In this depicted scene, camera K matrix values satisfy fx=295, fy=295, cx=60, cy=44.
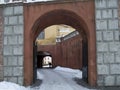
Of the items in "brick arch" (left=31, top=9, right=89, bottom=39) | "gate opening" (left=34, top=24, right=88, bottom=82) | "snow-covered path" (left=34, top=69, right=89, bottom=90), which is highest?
"brick arch" (left=31, top=9, right=89, bottom=39)

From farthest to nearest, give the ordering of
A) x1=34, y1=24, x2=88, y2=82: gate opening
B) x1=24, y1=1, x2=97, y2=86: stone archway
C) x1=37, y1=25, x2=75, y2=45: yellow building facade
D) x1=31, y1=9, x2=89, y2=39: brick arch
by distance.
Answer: x1=37, y1=25, x2=75, y2=45: yellow building facade < x1=34, y1=24, x2=88, y2=82: gate opening < x1=31, y1=9, x2=89, y2=39: brick arch < x1=24, y1=1, x2=97, y2=86: stone archway

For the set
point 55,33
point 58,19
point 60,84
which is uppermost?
point 55,33

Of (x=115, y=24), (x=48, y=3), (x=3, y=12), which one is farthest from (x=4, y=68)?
(x=115, y=24)

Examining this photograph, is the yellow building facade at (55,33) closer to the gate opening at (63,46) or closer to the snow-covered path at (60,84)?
the gate opening at (63,46)

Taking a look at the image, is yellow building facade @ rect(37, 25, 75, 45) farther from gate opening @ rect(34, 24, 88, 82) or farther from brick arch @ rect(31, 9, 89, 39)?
brick arch @ rect(31, 9, 89, 39)

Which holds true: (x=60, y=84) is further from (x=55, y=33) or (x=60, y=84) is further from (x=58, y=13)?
(x=55, y=33)

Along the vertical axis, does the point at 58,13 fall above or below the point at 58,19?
above

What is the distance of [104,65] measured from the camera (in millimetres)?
14602

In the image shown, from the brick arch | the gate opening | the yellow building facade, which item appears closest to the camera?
the brick arch

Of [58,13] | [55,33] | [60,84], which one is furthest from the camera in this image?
[55,33]

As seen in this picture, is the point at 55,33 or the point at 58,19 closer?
the point at 58,19

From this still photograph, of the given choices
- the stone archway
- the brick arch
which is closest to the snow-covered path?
the stone archway

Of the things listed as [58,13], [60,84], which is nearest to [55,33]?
[60,84]

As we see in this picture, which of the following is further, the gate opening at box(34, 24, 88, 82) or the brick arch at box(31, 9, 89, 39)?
the gate opening at box(34, 24, 88, 82)
